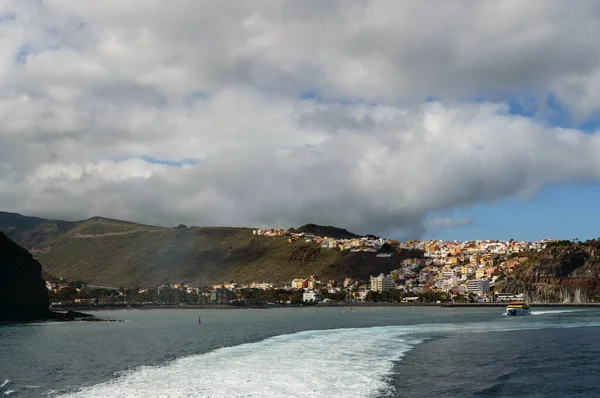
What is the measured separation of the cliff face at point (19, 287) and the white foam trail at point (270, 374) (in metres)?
86.8

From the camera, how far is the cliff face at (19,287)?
121m

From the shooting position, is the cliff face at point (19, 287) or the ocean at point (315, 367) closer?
the ocean at point (315, 367)

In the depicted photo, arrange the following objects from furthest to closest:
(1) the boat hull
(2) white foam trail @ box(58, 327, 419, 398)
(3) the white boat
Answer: (3) the white boat
(1) the boat hull
(2) white foam trail @ box(58, 327, 419, 398)

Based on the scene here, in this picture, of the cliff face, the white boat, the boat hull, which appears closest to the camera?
the cliff face

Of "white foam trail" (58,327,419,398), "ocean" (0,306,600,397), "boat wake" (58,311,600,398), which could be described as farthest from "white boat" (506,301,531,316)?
"white foam trail" (58,327,419,398)

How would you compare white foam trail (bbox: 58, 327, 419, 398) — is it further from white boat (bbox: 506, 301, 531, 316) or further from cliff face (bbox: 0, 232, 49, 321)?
white boat (bbox: 506, 301, 531, 316)

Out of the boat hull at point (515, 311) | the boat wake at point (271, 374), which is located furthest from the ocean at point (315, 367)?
the boat hull at point (515, 311)

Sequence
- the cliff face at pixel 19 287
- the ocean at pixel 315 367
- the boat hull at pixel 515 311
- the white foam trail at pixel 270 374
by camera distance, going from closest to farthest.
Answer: the white foam trail at pixel 270 374 < the ocean at pixel 315 367 < the cliff face at pixel 19 287 < the boat hull at pixel 515 311

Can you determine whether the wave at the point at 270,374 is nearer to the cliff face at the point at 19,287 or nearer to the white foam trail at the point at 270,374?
the white foam trail at the point at 270,374

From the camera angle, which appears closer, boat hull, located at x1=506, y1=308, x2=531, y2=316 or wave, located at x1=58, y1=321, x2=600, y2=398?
wave, located at x1=58, y1=321, x2=600, y2=398

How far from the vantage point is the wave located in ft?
102

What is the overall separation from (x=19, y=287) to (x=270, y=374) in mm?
109480

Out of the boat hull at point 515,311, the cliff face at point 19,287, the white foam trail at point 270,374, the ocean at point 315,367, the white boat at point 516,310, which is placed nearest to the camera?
A: the white foam trail at point 270,374

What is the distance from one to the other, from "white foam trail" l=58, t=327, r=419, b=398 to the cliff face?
285ft
